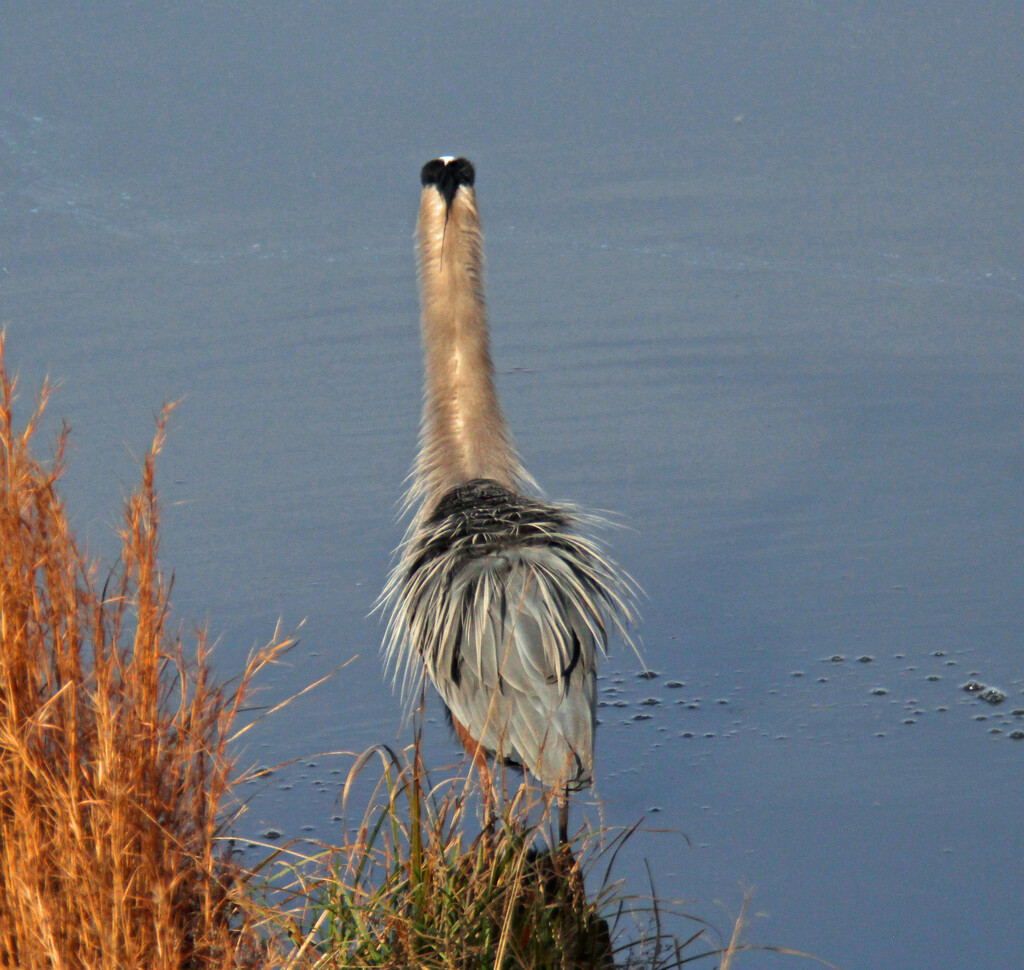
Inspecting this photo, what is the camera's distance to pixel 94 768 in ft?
8.75

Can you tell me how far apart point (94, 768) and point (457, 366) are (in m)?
2.07

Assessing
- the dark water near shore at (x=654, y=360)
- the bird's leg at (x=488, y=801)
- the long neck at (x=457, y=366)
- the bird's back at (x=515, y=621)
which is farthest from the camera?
the long neck at (x=457, y=366)

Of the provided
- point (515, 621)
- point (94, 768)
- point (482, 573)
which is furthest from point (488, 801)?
point (482, 573)

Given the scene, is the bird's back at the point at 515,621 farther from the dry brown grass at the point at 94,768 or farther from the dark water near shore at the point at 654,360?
the dry brown grass at the point at 94,768

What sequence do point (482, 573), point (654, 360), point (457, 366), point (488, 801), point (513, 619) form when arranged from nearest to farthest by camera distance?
1. point (488, 801)
2. point (513, 619)
3. point (482, 573)
4. point (457, 366)
5. point (654, 360)

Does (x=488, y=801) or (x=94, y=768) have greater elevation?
(x=94, y=768)

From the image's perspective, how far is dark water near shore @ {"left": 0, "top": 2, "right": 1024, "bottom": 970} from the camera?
4016 mm

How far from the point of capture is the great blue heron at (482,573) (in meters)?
3.58

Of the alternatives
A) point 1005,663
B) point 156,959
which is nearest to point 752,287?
point 1005,663

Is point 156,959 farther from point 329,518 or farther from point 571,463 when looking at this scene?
point 571,463

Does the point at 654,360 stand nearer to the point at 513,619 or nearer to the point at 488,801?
the point at 513,619

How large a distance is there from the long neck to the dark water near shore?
763 millimetres

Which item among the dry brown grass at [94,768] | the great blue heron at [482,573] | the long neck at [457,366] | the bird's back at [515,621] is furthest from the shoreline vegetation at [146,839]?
the long neck at [457,366]

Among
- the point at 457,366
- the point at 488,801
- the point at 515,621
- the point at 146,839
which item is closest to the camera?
the point at 146,839
